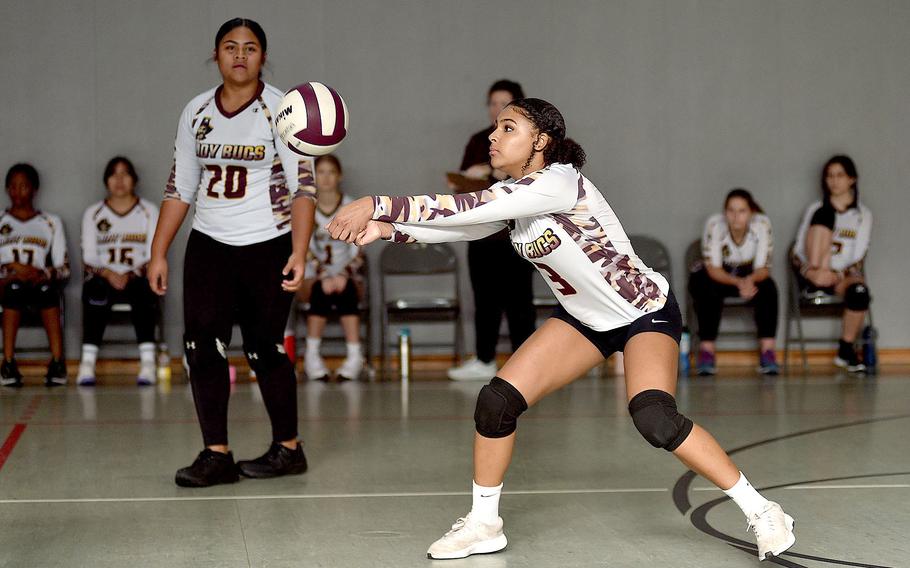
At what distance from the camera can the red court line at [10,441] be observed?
458 cm

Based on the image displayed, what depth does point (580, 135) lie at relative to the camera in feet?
29.1

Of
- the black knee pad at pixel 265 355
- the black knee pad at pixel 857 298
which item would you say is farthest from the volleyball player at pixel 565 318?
the black knee pad at pixel 857 298

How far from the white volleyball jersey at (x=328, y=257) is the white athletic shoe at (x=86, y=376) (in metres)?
1.70

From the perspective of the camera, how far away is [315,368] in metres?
7.97

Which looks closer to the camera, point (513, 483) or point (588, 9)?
point (513, 483)

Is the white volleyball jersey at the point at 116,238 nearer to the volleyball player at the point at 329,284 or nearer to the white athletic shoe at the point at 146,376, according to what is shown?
the white athletic shoe at the point at 146,376

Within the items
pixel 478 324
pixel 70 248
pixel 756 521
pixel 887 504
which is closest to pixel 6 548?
pixel 756 521

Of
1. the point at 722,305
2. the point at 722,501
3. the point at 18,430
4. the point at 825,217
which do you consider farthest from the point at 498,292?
the point at 722,501

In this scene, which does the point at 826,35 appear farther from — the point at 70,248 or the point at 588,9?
the point at 70,248

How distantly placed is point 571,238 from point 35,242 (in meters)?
6.18

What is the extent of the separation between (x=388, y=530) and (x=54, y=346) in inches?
211

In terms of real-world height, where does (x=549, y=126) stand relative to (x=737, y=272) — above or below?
above

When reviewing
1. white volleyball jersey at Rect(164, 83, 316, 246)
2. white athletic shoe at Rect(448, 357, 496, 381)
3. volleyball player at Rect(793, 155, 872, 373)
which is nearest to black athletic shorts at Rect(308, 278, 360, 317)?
white athletic shoe at Rect(448, 357, 496, 381)

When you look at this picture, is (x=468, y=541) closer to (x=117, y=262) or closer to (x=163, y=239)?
(x=163, y=239)
